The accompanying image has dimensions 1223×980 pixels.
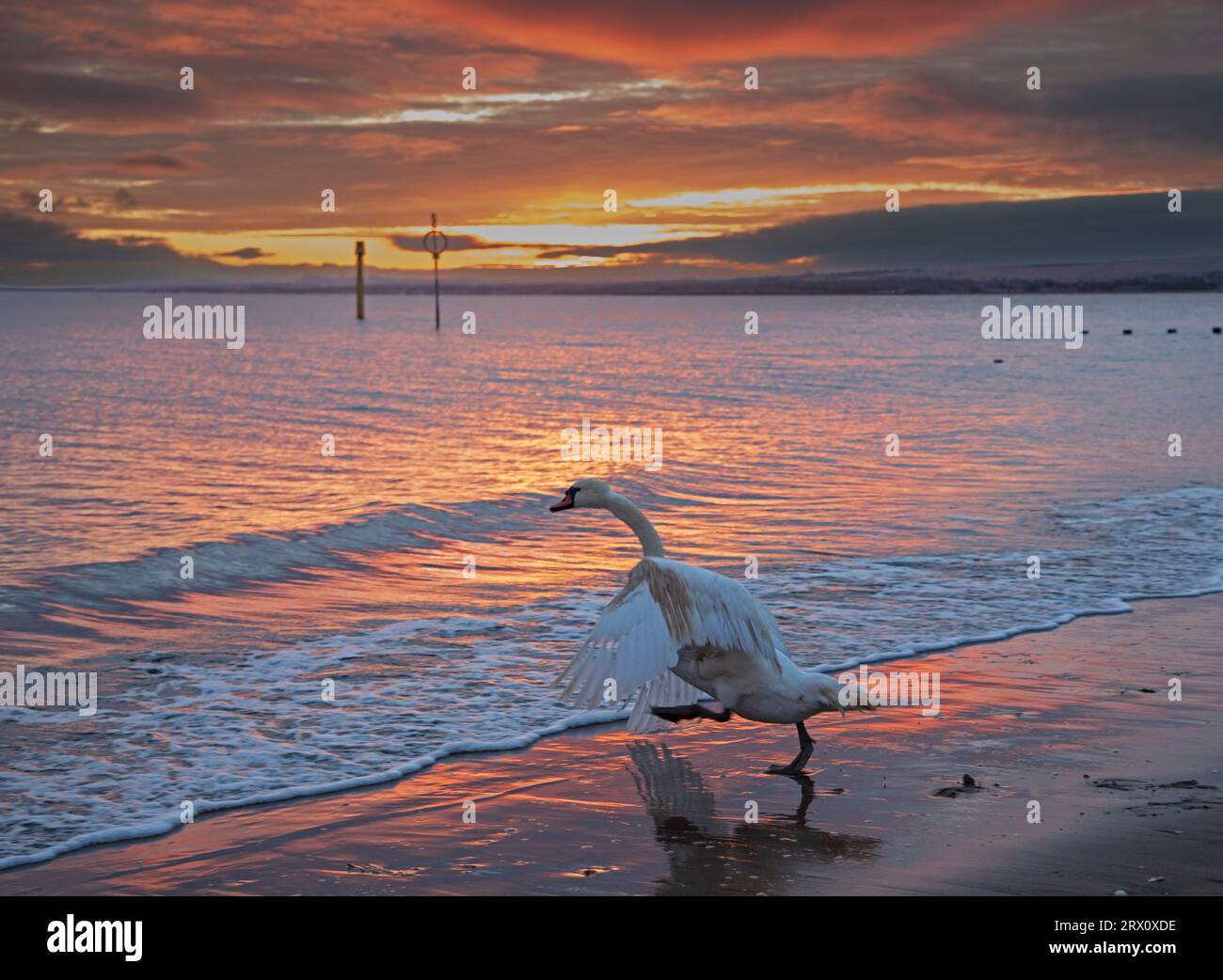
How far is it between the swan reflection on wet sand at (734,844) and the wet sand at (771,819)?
1 cm

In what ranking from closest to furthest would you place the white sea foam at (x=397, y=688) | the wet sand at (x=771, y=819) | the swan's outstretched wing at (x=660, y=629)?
1. the wet sand at (x=771, y=819)
2. the swan's outstretched wing at (x=660, y=629)
3. the white sea foam at (x=397, y=688)

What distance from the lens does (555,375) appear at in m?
54.2

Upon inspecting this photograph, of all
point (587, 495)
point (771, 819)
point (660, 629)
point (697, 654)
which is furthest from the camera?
point (587, 495)

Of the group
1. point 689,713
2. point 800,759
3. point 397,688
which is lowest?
point 800,759

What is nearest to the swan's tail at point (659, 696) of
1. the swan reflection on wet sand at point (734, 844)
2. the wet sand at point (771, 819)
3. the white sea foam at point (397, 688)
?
the wet sand at point (771, 819)

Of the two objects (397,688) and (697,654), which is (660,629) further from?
(397,688)

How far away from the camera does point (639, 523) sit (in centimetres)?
814

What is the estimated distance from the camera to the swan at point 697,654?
695cm

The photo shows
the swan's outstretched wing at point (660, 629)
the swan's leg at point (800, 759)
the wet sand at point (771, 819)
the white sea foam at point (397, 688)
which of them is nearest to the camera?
the wet sand at point (771, 819)

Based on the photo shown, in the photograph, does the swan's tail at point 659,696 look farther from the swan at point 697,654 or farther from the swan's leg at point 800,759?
the swan's leg at point 800,759

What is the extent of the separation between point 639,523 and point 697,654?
3.50 ft

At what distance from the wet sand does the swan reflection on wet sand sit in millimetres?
15

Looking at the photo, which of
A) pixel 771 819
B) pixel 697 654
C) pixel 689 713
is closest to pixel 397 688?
pixel 689 713
